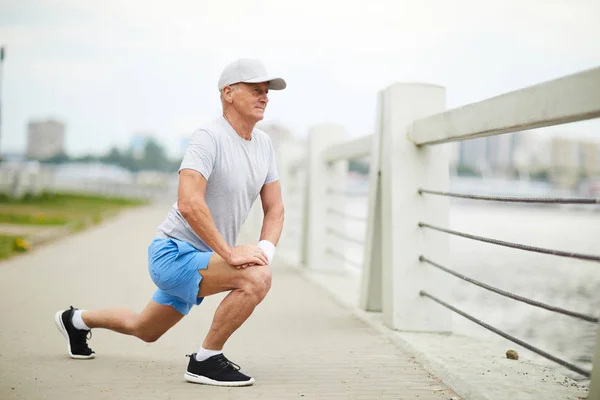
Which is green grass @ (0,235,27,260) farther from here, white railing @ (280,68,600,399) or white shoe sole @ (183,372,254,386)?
white shoe sole @ (183,372,254,386)

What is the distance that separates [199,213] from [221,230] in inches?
13.2

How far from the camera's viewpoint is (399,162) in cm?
601

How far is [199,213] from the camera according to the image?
13.7ft

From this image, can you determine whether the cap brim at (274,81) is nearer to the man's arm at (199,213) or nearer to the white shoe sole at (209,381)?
the man's arm at (199,213)

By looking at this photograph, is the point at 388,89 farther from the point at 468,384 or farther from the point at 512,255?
the point at 512,255

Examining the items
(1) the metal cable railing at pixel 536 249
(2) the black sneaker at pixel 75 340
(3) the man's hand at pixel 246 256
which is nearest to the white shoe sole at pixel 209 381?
(3) the man's hand at pixel 246 256

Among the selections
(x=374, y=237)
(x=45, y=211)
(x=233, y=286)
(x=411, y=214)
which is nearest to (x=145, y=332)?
(x=233, y=286)

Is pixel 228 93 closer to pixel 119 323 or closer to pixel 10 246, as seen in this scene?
pixel 119 323

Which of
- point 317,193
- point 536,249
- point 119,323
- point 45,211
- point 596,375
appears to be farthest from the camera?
point 45,211

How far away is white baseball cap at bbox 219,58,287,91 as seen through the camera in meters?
4.38

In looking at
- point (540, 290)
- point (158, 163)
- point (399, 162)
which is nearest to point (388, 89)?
point (399, 162)

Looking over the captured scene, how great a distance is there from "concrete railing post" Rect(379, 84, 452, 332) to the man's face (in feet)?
5.82

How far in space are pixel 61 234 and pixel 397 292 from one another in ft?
34.9

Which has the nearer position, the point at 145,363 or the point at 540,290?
the point at 145,363
